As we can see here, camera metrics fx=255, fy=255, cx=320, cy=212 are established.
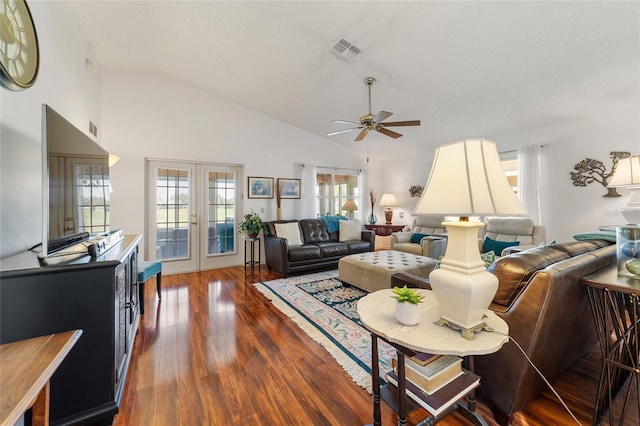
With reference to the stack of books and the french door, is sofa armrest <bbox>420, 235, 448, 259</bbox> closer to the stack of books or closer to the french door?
the stack of books

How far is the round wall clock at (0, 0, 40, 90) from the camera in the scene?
1.35m

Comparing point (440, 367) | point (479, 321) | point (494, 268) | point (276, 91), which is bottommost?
point (440, 367)

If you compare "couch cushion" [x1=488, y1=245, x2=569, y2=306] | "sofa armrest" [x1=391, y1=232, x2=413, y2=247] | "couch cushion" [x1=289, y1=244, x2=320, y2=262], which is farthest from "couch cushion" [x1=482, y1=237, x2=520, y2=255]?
"couch cushion" [x1=488, y1=245, x2=569, y2=306]

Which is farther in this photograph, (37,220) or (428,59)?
(428,59)

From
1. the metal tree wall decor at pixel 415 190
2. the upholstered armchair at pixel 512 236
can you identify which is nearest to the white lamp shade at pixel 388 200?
the metal tree wall decor at pixel 415 190

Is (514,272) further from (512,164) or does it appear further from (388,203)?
(388,203)

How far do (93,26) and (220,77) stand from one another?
1474mm

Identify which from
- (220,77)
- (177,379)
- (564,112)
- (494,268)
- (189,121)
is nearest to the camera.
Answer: (494,268)

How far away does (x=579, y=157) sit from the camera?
3.74 metres

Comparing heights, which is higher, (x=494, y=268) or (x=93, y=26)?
(x=93, y=26)

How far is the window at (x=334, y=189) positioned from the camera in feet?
19.4

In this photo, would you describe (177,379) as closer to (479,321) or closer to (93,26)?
(479,321)

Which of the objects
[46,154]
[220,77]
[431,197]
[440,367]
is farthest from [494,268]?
[220,77]

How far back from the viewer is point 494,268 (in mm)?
1419
